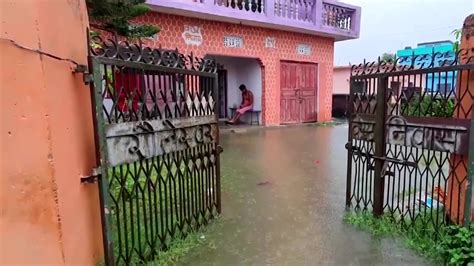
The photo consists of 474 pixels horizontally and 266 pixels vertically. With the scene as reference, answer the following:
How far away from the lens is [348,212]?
3.60 m

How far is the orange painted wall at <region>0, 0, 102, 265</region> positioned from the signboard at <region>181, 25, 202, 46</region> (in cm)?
758

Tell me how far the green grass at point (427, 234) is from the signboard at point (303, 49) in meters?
9.37

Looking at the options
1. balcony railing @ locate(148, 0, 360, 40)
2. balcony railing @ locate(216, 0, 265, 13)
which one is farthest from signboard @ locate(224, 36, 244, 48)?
balcony railing @ locate(216, 0, 265, 13)

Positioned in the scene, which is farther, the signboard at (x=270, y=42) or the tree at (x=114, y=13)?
the signboard at (x=270, y=42)

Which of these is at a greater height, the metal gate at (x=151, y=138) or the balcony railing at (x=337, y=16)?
the balcony railing at (x=337, y=16)

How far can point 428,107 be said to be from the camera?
2.79m

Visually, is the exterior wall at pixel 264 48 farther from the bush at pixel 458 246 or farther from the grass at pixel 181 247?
the bush at pixel 458 246

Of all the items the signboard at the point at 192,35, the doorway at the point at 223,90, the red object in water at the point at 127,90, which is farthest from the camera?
the doorway at the point at 223,90

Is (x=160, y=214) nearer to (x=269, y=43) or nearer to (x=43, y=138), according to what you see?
(x=43, y=138)

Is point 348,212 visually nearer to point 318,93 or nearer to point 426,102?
point 426,102

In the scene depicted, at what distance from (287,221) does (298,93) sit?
9449mm

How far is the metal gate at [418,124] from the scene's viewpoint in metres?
2.54

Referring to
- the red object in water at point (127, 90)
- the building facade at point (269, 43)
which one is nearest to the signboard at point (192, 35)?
the building facade at point (269, 43)

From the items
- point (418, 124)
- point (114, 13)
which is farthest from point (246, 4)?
point (418, 124)
